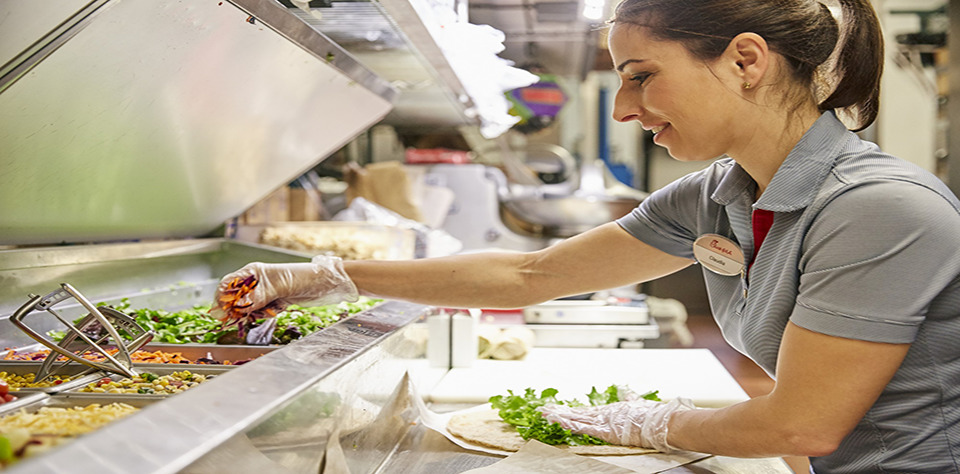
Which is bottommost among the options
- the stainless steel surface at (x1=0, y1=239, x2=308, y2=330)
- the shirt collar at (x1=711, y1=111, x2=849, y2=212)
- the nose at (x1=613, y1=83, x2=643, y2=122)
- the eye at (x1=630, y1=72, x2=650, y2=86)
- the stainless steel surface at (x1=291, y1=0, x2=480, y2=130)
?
the stainless steel surface at (x1=0, y1=239, x2=308, y2=330)

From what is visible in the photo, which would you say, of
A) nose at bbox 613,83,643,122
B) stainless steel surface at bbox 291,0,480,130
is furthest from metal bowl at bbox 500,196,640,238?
nose at bbox 613,83,643,122

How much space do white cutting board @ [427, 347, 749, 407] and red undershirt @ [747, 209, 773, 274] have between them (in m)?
0.63

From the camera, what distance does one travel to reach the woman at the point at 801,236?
3.67 feet

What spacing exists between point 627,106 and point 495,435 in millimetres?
786

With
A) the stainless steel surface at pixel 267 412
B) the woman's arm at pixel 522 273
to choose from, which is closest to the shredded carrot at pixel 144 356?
the stainless steel surface at pixel 267 412

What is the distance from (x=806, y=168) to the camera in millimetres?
1279

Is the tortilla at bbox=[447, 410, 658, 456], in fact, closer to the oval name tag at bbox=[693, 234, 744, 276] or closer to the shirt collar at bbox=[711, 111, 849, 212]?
the oval name tag at bbox=[693, 234, 744, 276]

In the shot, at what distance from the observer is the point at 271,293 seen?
1710mm

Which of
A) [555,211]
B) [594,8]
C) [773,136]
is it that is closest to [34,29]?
[773,136]

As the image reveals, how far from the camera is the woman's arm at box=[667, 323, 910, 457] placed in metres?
1.12

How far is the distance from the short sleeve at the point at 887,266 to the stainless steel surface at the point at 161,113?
1.20 metres

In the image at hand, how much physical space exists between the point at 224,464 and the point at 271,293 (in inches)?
35.6

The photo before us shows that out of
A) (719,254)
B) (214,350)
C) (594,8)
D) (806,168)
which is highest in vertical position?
(594,8)

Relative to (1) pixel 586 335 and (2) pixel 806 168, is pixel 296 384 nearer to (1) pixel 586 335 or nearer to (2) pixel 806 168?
(2) pixel 806 168
